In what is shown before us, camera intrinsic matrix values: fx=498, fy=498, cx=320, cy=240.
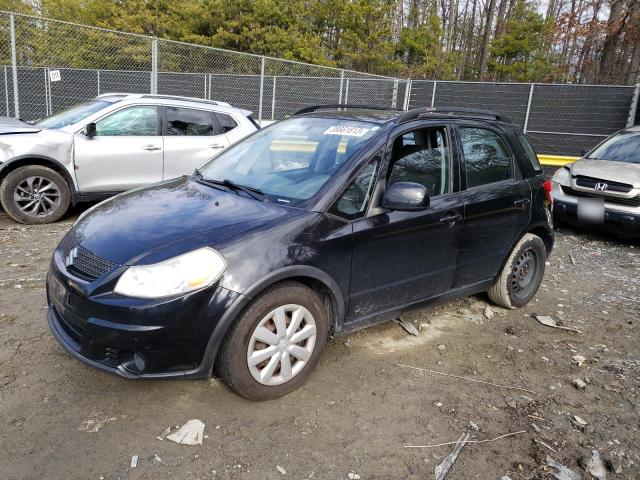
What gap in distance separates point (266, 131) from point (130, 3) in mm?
30536

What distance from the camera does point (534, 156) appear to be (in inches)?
179

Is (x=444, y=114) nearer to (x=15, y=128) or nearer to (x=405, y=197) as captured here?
(x=405, y=197)

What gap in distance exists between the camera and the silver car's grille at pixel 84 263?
258 cm

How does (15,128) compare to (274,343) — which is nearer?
(274,343)

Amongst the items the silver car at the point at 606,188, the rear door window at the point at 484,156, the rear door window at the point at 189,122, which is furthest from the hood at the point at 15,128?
the silver car at the point at 606,188

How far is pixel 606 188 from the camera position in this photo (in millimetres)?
6789

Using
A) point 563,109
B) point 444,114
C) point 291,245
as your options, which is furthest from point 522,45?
point 291,245

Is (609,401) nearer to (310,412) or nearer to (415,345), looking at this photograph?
(415,345)

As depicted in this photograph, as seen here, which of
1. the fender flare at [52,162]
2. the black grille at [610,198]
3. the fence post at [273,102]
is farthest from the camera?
the fence post at [273,102]

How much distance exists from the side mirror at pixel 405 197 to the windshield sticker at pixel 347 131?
502 mm

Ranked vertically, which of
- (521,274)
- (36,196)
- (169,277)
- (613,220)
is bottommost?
(36,196)

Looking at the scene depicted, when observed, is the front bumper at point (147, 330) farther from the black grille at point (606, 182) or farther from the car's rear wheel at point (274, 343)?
the black grille at point (606, 182)

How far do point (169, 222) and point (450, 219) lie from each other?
6.37 ft

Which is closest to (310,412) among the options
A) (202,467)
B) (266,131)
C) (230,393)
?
(230,393)
